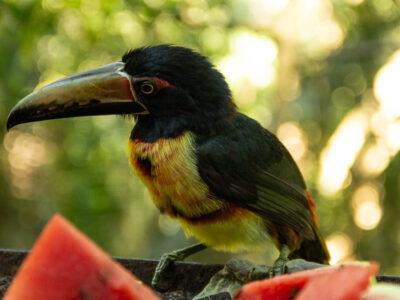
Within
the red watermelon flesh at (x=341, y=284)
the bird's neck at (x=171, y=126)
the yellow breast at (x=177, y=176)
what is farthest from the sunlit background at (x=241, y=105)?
the red watermelon flesh at (x=341, y=284)

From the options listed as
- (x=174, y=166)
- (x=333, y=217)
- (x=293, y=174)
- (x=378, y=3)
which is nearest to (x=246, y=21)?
(x=378, y=3)

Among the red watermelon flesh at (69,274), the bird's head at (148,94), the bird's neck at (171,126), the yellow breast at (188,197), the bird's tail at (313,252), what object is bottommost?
the red watermelon flesh at (69,274)

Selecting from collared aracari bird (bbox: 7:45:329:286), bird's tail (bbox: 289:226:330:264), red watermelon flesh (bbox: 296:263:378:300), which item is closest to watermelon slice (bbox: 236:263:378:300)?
red watermelon flesh (bbox: 296:263:378:300)

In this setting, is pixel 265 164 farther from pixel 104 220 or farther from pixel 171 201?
pixel 104 220

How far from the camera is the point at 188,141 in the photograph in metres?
2.66

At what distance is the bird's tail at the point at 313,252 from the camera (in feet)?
9.53

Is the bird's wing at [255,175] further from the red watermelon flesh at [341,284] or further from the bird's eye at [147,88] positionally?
the red watermelon flesh at [341,284]

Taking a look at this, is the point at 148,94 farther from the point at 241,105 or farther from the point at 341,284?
the point at 241,105

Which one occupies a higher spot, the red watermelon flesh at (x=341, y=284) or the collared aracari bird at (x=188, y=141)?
the collared aracari bird at (x=188, y=141)

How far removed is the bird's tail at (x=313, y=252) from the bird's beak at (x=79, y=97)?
791 millimetres

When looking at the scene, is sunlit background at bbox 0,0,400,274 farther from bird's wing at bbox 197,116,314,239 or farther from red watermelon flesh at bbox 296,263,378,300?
red watermelon flesh at bbox 296,263,378,300

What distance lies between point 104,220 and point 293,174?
3.04 meters

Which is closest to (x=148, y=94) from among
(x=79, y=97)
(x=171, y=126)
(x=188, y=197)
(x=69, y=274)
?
(x=171, y=126)

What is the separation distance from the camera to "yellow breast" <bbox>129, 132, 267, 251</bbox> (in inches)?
103
